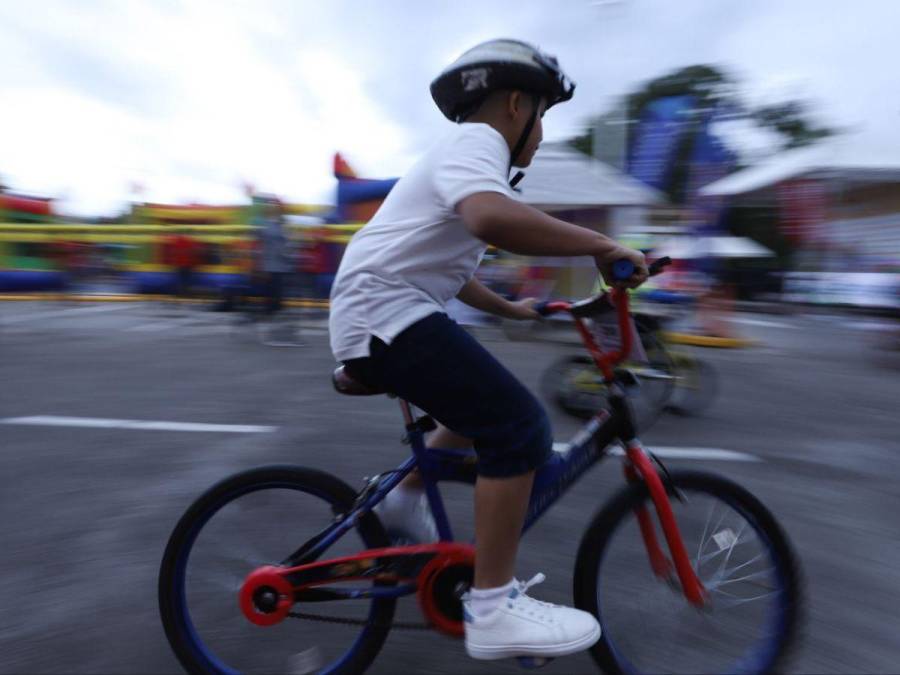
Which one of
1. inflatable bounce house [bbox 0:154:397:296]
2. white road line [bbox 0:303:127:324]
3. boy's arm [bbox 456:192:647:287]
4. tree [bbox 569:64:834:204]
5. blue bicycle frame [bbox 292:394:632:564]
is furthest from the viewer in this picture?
tree [bbox 569:64:834:204]

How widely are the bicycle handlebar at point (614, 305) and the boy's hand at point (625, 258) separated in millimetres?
11

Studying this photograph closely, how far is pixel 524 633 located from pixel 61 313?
39.8ft

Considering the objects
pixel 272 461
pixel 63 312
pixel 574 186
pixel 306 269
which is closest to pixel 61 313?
pixel 63 312

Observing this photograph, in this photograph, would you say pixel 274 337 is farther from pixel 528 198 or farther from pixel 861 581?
pixel 861 581

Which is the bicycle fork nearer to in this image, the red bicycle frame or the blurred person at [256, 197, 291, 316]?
the red bicycle frame

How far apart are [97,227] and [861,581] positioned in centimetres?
1551

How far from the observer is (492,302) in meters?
2.36

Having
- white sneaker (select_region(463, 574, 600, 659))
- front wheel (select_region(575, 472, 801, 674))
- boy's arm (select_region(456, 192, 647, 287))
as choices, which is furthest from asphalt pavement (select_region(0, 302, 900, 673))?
boy's arm (select_region(456, 192, 647, 287))

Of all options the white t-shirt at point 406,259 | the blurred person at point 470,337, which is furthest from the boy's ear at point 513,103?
the white t-shirt at point 406,259

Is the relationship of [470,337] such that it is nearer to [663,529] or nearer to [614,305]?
[614,305]

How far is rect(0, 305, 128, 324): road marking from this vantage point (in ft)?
35.7

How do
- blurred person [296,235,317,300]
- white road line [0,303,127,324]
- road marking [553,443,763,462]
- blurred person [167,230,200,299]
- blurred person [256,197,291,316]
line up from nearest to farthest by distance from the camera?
road marking [553,443,763,462] < blurred person [256,197,291,316] < blurred person [296,235,317,300] < white road line [0,303,127,324] < blurred person [167,230,200,299]

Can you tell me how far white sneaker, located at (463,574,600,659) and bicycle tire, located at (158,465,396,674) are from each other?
1.00ft

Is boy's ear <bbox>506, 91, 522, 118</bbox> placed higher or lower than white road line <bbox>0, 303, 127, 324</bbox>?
higher
